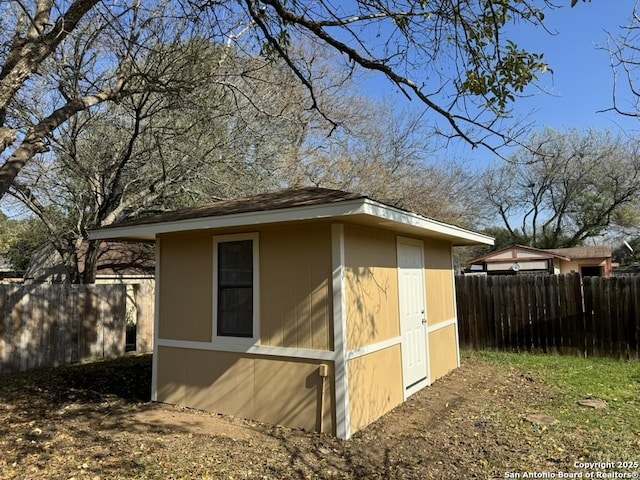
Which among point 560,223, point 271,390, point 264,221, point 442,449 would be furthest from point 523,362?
point 560,223

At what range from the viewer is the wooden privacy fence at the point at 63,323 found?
28.8 ft

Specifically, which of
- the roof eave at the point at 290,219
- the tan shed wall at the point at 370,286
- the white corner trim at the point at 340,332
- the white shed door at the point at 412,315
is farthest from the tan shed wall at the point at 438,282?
the white corner trim at the point at 340,332

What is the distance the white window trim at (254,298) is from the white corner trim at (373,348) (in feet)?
4.01

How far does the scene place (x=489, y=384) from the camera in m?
7.25

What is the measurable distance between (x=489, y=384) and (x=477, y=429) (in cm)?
235

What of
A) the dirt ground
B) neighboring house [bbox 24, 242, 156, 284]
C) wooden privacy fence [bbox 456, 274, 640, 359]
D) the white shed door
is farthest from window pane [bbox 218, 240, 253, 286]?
neighboring house [bbox 24, 242, 156, 284]

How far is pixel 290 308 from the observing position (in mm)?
5324

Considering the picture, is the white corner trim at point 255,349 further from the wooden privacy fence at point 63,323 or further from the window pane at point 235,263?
the wooden privacy fence at point 63,323

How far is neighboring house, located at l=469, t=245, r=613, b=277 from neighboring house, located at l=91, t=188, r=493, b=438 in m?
14.5

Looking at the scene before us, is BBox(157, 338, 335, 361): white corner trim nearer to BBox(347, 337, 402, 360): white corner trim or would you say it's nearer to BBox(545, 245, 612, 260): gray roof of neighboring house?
BBox(347, 337, 402, 360): white corner trim

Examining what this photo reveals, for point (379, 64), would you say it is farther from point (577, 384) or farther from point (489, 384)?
point (577, 384)

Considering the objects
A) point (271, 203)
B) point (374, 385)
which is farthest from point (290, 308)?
point (374, 385)

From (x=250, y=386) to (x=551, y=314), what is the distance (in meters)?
7.06

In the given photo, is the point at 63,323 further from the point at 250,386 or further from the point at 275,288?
the point at 275,288
